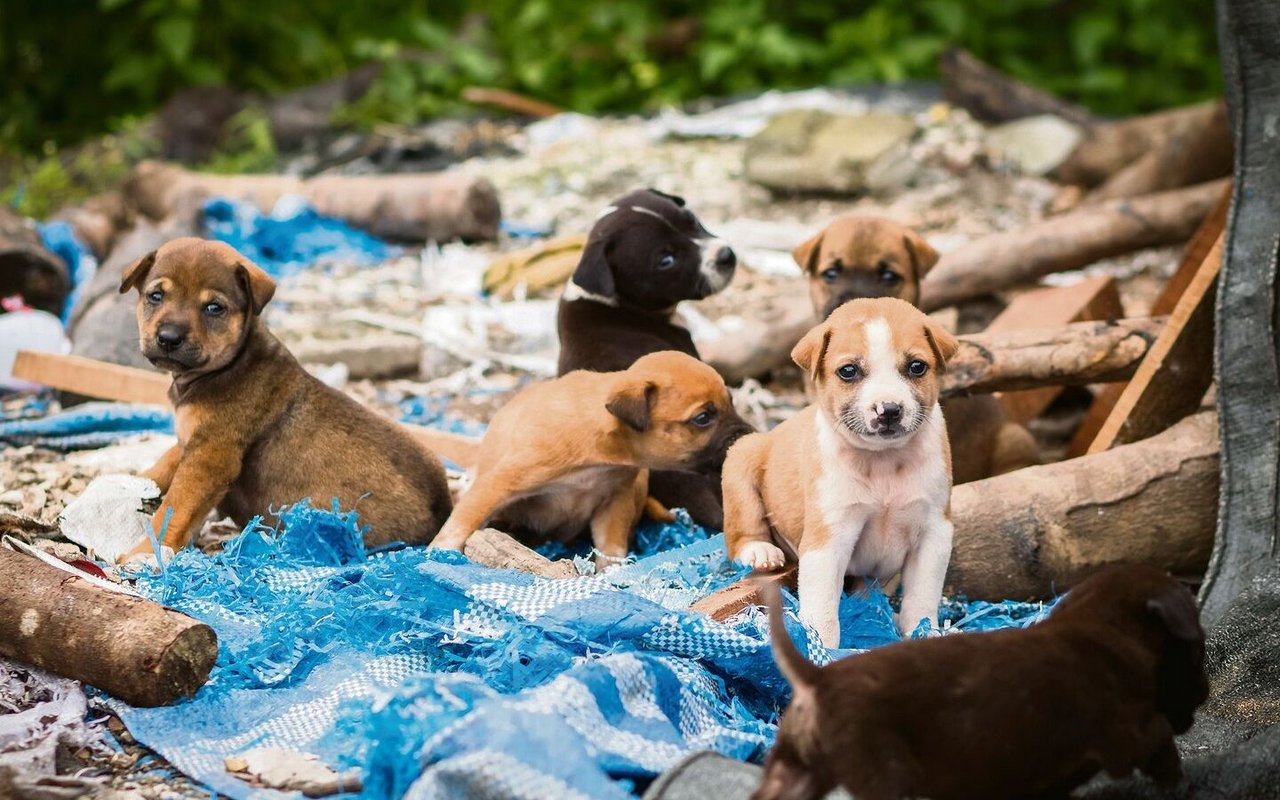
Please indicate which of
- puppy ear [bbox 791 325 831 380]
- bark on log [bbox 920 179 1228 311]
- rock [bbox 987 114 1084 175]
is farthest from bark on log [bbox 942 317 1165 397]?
rock [bbox 987 114 1084 175]

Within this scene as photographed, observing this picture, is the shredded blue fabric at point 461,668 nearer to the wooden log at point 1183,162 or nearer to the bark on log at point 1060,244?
the bark on log at point 1060,244

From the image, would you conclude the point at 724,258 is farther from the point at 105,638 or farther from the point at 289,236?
the point at 289,236

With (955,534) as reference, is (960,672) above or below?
above

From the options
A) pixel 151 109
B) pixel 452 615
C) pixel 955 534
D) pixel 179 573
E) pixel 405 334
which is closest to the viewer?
pixel 452 615

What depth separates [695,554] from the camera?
5039mm

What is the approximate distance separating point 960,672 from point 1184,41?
13517mm

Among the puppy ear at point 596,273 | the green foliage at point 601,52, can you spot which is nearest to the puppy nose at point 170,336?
the puppy ear at point 596,273

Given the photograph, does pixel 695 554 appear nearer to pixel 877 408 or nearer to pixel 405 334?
pixel 877 408

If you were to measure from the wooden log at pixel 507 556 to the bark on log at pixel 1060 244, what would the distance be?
356 centimetres

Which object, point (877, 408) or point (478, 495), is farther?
point (478, 495)

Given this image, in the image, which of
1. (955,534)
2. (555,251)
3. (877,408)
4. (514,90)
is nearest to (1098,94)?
(514,90)

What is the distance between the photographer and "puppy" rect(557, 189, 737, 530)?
6176 mm

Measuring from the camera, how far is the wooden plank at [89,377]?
261 inches

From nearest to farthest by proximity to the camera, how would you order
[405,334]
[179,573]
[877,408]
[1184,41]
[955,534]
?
[877,408], [179,573], [955,534], [405,334], [1184,41]
